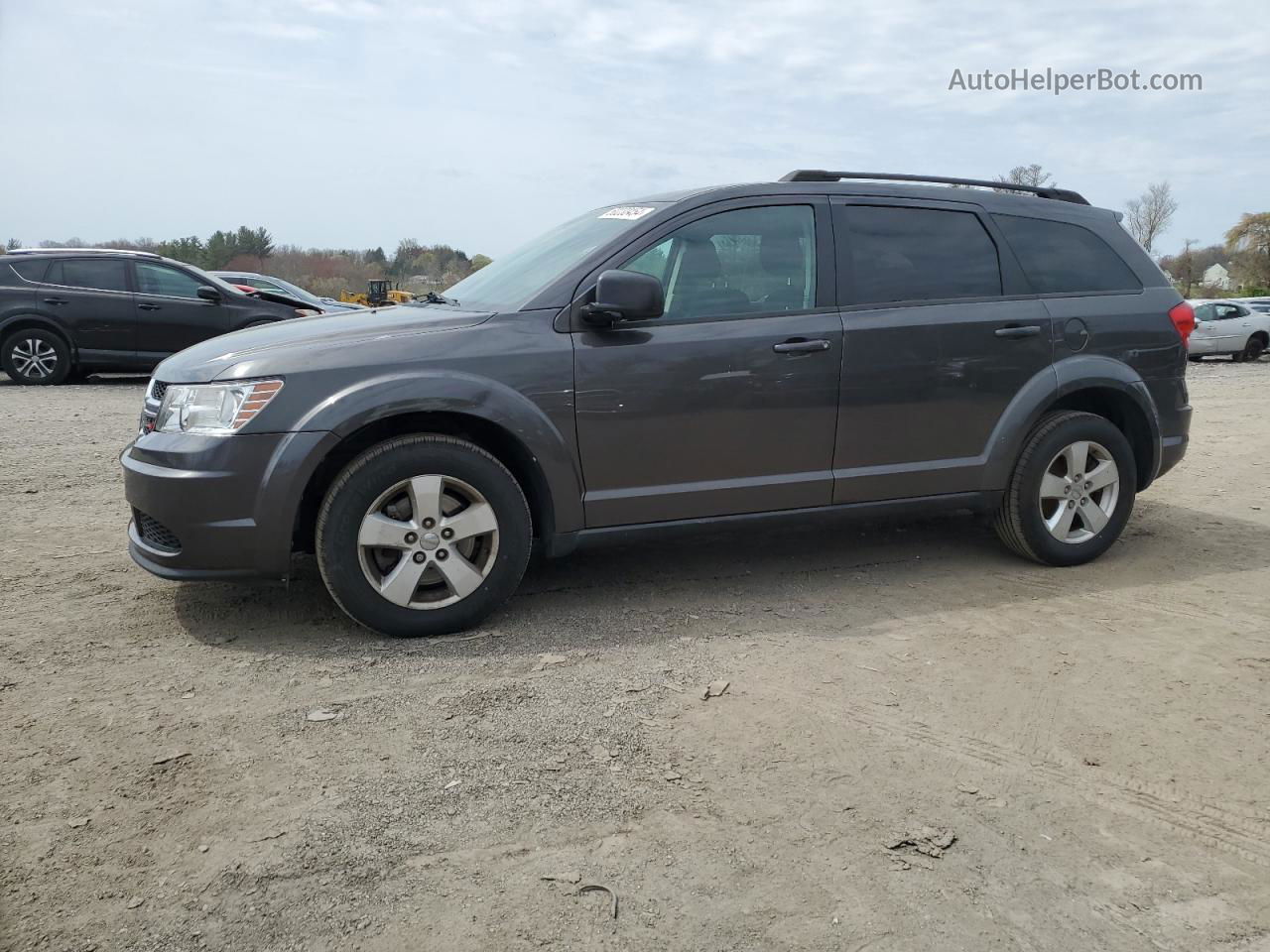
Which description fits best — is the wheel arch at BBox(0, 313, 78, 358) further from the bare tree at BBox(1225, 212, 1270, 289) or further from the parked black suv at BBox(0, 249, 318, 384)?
the bare tree at BBox(1225, 212, 1270, 289)

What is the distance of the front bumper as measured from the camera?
3.81 m

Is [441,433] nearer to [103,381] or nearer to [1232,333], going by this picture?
[103,381]

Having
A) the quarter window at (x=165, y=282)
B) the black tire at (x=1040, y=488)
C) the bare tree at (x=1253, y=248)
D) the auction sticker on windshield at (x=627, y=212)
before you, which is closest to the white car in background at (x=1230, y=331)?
the quarter window at (x=165, y=282)

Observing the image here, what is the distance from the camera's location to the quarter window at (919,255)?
4.73 meters

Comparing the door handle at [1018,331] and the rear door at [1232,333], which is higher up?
the door handle at [1018,331]

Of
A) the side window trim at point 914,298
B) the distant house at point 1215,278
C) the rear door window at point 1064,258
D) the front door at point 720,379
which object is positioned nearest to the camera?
the front door at point 720,379

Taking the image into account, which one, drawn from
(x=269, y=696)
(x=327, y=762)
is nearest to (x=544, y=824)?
(x=327, y=762)

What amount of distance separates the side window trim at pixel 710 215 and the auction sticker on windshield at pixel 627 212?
173 millimetres

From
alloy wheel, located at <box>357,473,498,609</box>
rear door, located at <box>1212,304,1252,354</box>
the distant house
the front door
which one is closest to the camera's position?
alloy wheel, located at <box>357,473,498,609</box>

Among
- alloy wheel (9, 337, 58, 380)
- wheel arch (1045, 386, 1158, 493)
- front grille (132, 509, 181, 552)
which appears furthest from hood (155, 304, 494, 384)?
alloy wheel (9, 337, 58, 380)

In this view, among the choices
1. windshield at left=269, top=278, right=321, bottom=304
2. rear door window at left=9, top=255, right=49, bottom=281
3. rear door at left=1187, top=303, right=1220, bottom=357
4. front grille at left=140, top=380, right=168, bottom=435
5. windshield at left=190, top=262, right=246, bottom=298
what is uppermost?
rear door window at left=9, top=255, right=49, bottom=281

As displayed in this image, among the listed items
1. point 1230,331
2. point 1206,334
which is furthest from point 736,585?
point 1230,331

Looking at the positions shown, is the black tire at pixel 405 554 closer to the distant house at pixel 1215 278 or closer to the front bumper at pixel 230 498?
the front bumper at pixel 230 498

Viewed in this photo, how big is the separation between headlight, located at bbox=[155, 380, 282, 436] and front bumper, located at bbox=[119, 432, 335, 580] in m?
0.05
